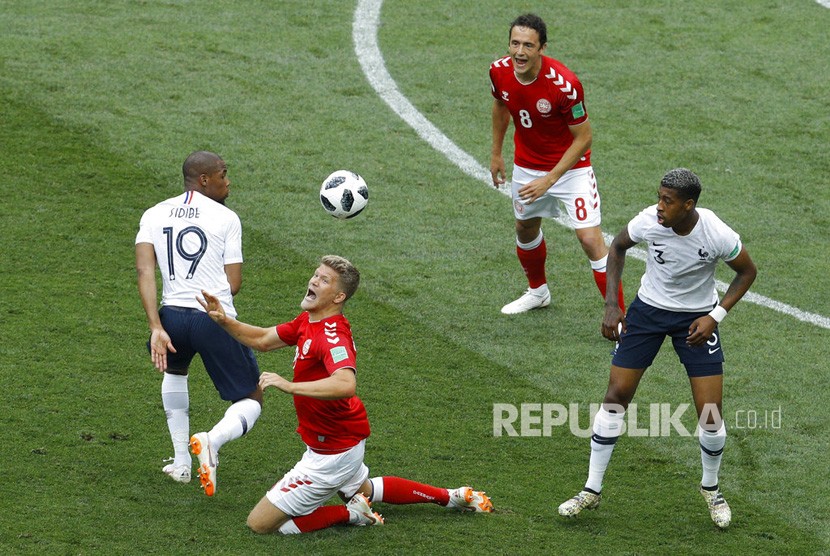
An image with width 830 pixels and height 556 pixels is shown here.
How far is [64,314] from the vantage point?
9.81 meters

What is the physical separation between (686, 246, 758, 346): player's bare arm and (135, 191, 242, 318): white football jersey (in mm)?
2678

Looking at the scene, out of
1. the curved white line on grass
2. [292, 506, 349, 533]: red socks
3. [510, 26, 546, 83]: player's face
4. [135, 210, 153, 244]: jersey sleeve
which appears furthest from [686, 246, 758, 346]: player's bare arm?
the curved white line on grass

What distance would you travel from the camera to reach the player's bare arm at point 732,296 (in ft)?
23.0

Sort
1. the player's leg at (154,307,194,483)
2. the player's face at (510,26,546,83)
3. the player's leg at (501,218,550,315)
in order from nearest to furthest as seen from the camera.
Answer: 1. the player's leg at (154,307,194,483)
2. the player's face at (510,26,546,83)
3. the player's leg at (501,218,550,315)

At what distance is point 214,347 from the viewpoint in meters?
7.33

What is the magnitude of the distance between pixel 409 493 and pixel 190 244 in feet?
6.34

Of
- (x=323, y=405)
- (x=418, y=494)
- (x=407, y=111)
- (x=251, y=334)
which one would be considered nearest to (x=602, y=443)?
(x=418, y=494)

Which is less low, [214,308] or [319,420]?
[214,308]

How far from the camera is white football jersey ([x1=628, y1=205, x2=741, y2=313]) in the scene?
7086mm

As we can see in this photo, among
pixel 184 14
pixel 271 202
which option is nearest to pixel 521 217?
pixel 271 202

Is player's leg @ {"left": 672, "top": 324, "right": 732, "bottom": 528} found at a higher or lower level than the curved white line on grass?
lower

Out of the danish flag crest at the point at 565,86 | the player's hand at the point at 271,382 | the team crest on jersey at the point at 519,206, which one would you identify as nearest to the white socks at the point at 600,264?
the team crest on jersey at the point at 519,206

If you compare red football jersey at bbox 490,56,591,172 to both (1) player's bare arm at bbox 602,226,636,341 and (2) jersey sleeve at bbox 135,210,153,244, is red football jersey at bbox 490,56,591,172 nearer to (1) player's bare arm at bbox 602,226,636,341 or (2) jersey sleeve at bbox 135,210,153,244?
(1) player's bare arm at bbox 602,226,636,341

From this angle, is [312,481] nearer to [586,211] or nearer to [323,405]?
[323,405]
